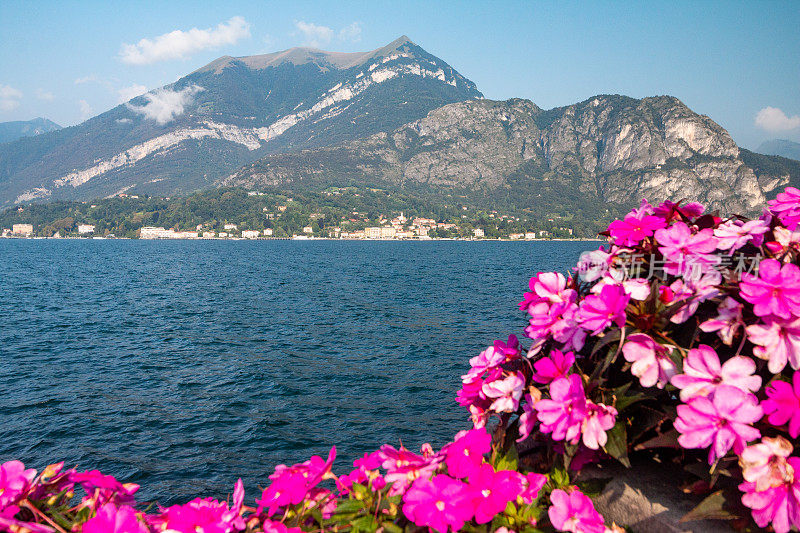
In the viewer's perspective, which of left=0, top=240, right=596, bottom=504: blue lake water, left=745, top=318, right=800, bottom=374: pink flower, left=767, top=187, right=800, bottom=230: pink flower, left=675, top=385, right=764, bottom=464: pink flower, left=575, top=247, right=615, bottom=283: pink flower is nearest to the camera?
left=675, top=385, right=764, bottom=464: pink flower

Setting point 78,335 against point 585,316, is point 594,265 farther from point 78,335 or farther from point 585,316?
point 78,335

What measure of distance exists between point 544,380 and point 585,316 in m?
0.44

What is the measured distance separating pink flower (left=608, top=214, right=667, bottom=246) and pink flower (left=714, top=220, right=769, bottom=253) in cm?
29

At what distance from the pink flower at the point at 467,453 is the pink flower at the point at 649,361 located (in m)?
0.71

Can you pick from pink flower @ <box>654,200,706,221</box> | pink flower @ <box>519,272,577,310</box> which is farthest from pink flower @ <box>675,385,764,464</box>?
pink flower @ <box>654,200,706,221</box>

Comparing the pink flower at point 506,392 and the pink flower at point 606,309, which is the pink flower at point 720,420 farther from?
the pink flower at point 506,392

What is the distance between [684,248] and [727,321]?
529 millimetres

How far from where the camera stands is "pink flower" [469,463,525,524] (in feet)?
6.23

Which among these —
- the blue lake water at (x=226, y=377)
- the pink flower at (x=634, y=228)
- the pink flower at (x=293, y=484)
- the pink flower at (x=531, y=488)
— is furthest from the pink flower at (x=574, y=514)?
the blue lake water at (x=226, y=377)

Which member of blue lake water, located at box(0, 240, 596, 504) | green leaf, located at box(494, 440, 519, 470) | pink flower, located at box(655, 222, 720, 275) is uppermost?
pink flower, located at box(655, 222, 720, 275)

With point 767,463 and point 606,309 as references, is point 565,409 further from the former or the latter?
point 767,463

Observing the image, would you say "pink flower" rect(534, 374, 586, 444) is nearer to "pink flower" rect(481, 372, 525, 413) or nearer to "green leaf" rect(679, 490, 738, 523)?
"pink flower" rect(481, 372, 525, 413)

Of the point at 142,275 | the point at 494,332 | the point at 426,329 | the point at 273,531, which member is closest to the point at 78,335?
the point at 426,329

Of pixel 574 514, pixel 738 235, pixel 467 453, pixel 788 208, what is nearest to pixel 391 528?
pixel 467 453
